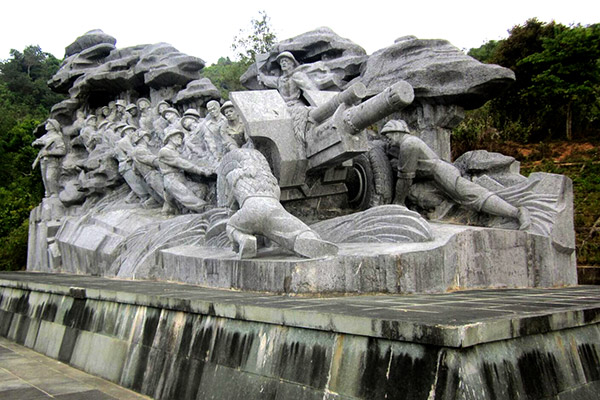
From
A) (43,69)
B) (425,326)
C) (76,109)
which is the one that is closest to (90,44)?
(76,109)

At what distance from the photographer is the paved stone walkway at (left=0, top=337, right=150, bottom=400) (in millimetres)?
4027

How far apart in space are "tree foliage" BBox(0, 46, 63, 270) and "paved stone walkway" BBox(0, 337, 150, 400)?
32.9 feet

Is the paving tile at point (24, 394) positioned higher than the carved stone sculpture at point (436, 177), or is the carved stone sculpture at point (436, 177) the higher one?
the carved stone sculpture at point (436, 177)

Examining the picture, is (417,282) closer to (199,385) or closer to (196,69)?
(199,385)

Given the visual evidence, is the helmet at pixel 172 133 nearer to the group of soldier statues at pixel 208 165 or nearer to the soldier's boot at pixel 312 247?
the group of soldier statues at pixel 208 165

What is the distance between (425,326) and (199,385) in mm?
1703

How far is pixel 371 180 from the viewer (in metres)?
7.20

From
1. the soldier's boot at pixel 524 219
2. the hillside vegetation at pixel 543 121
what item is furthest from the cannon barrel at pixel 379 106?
the hillside vegetation at pixel 543 121

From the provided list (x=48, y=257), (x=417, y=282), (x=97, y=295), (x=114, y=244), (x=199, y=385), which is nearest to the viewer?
Answer: (x=199, y=385)

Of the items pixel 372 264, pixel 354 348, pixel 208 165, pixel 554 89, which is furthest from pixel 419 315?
pixel 554 89

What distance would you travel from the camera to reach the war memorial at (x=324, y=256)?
2.77m

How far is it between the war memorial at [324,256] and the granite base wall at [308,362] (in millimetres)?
11

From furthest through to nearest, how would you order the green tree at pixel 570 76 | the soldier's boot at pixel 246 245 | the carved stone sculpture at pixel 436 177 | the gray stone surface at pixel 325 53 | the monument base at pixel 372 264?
the green tree at pixel 570 76 → the gray stone surface at pixel 325 53 → the carved stone sculpture at pixel 436 177 → the soldier's boot at pixel 246 245 → the monument base at pixel 372 264

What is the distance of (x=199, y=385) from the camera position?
11.7 ft
